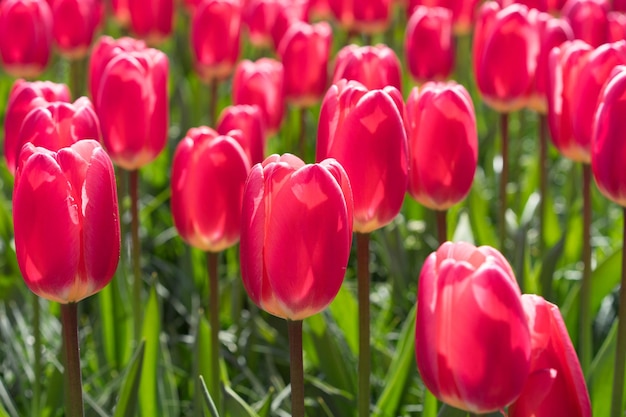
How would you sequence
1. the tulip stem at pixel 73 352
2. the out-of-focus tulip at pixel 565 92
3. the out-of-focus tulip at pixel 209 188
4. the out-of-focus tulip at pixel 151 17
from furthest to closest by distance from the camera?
the out-of-focus tulip at pixel 151 17 < the out-of-focus tulip at pixel 565 92 < the out-of-focus tulip at pixel 209 188 < the tulip stem at pixel 73 352

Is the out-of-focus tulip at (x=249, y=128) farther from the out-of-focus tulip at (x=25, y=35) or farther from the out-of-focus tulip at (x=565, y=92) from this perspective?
the out-of-focus tulip at (x=25, y=35)

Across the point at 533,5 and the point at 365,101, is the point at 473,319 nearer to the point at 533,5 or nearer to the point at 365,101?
the point at 365,101

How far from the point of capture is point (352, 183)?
1.51m

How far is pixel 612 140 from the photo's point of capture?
154 cm

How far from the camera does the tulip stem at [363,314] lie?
1587 millimetres

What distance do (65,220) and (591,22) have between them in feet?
5.41

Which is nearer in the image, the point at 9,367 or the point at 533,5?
the point at 9,367

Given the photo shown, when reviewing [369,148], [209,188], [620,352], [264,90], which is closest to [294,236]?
[369,148]

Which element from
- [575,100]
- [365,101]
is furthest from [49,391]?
[575,100]

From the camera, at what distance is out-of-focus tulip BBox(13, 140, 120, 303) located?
1313 millimetres

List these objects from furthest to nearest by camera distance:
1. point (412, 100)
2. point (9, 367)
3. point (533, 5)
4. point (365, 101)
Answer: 1. point (533, 5)
2. point (9, 367)
3. point (412, 100)
4. point (365, 101)

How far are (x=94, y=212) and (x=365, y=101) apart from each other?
0.42 m

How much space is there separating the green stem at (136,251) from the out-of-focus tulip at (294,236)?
83 centimetres

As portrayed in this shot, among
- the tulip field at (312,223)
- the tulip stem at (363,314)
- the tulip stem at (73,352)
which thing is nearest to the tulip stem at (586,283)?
the tulip field at (312,223)
